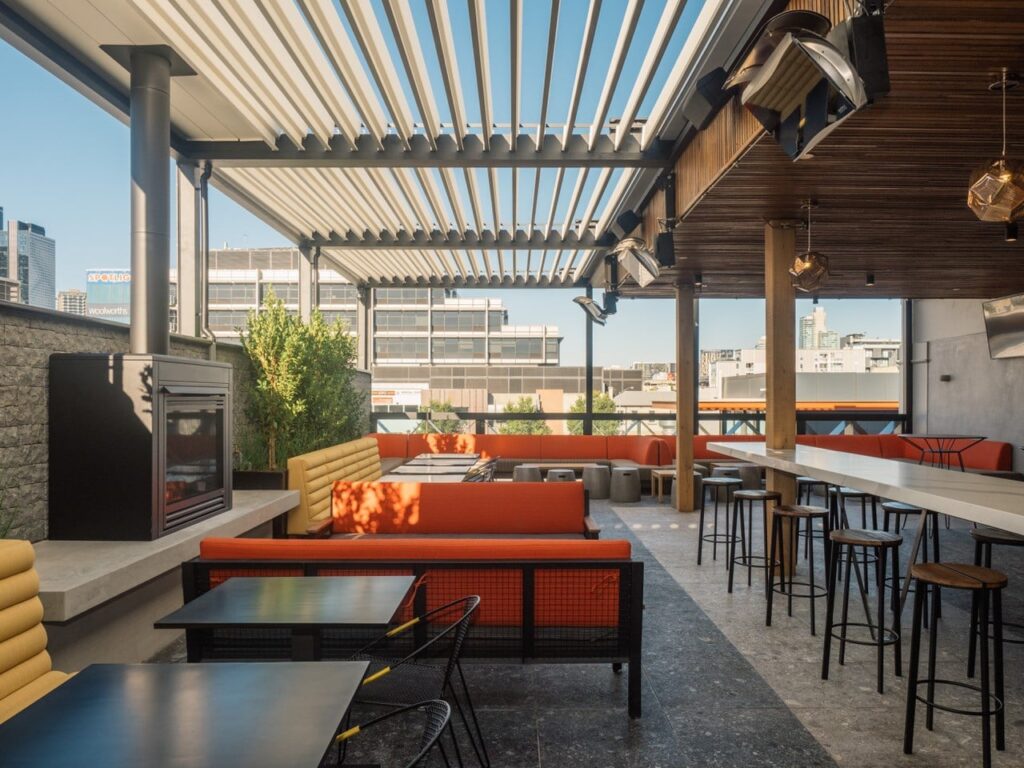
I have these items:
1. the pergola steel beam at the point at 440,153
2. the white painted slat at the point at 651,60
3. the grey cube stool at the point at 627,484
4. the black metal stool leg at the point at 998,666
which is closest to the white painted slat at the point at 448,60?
the pergola steel beam at the point at 440,153

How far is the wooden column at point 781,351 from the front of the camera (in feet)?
16.6

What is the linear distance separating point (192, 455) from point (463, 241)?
4.86 meters

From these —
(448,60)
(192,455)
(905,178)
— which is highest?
(448,60)

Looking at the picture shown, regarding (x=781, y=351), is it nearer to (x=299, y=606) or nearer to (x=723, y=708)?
(x=723, y=708)

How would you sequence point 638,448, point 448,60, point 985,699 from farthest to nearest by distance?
point 638,448 < point 448,60 < point 985,699

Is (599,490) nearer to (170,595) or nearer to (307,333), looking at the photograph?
(307,333)

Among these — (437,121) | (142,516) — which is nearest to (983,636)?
(142,516)

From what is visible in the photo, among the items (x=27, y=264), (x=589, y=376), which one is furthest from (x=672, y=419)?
(x=27, y=264)

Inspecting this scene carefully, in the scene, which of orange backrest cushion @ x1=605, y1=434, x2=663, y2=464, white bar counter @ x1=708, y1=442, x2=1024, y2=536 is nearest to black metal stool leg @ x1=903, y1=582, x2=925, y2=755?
white bar counter @ x1=708, y1=442, x2=1024, y2=536

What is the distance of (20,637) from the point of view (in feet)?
6.77

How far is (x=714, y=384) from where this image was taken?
45.5 meters

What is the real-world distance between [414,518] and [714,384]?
4373cm

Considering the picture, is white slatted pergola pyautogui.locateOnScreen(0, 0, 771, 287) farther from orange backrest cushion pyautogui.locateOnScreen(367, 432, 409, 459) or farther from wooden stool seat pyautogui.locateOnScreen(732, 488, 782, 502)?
orange backrest cushion pyautogui.locateOnScreen(367, 432, 409, 459)

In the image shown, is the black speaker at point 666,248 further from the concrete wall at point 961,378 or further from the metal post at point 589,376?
the concrete wall at point 961,378
